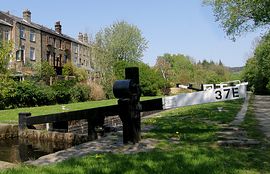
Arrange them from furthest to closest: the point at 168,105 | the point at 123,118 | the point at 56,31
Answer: the point at 56,31, the point at 168,105, the point at 123,118

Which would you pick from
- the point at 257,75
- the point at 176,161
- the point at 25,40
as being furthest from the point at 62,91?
the point at 176,161

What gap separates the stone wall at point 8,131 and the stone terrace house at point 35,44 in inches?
1050

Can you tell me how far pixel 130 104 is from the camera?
763cm

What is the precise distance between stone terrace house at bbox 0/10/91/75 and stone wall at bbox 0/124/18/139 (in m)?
26.7

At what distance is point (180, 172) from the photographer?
513cm

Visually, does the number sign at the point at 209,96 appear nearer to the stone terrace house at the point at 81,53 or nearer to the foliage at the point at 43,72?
the foliage at the point at 43,72

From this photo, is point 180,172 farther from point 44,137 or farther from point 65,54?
point 65,54

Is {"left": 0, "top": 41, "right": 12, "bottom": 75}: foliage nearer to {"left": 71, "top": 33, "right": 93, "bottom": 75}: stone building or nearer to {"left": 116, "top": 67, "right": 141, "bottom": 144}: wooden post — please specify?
{"left": 116, "top": 67, "right": 141, "bottom": 144}: wooden post

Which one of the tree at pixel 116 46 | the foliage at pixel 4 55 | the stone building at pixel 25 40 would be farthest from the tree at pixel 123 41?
the foliage at pixel 4 55

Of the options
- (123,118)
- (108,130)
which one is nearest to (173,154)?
(123,118)

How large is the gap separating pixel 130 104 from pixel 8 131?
8008 mm

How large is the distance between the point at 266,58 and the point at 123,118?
108ft

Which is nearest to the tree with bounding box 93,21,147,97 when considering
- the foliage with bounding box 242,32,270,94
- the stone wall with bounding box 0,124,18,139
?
the foliage with bounding box 242,32,270,94

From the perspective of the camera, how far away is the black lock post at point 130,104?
7500 millimetres
